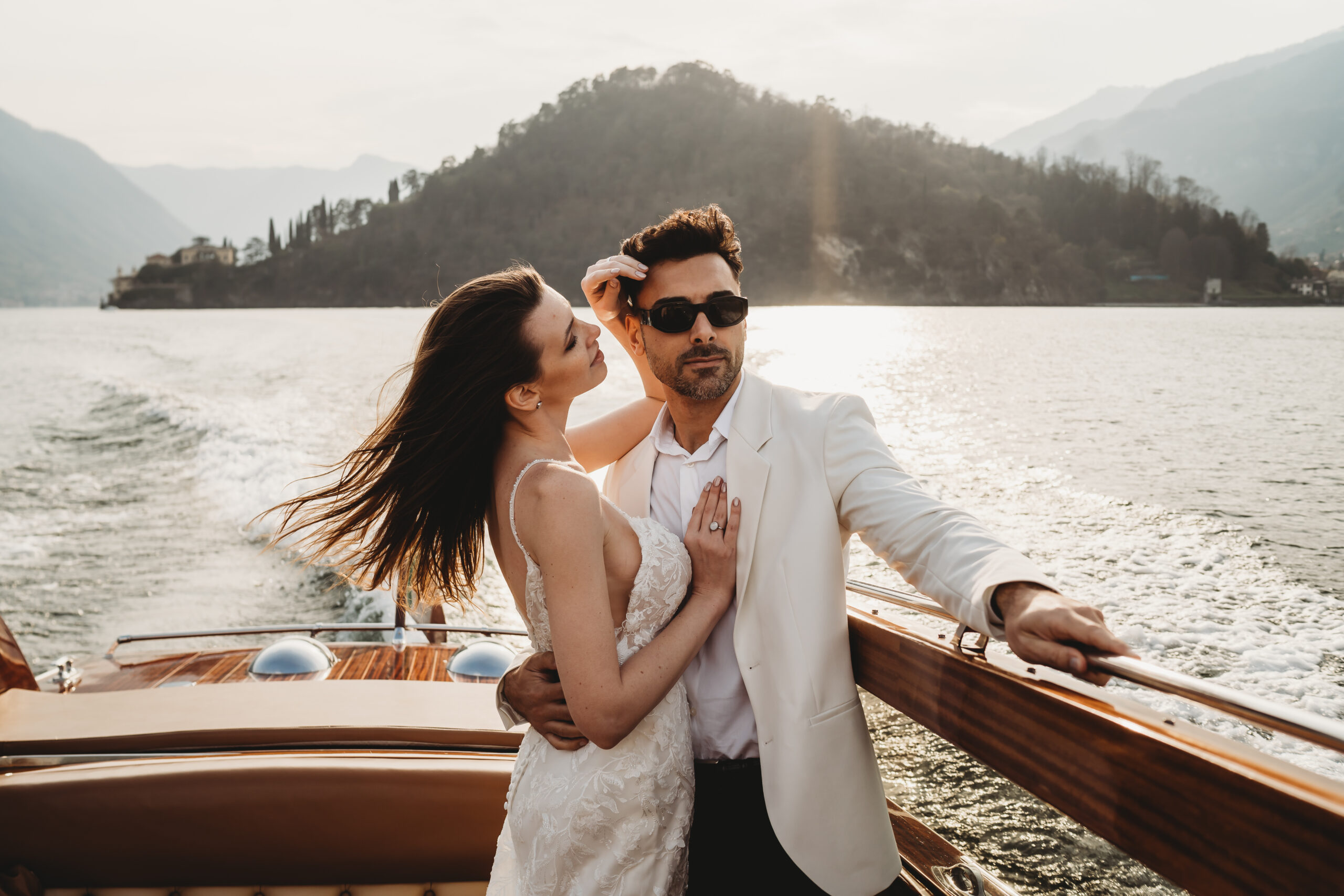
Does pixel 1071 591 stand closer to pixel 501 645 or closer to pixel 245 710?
pixel 501 645

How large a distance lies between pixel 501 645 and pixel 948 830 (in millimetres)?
2746

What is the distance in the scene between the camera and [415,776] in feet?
6.76

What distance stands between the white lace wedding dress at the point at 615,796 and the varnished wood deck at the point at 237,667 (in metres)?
1.78

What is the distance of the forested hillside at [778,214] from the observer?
68.2 metres

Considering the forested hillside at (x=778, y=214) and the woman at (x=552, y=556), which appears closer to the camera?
the woman at (x=552, y=556)

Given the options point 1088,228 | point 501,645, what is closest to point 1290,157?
point 1088,228

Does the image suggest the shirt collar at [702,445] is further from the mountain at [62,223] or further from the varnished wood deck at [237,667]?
the mountain at [62,223]

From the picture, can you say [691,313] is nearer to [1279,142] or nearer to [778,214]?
[778,214]

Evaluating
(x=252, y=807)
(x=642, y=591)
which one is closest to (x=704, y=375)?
(x=642, y=591)

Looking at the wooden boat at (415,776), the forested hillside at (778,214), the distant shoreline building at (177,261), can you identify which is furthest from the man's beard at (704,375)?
the distant shoreline building at (177,261)

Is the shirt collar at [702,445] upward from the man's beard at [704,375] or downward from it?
downward

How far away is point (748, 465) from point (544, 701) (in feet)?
2.07

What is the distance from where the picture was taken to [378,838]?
205 cm

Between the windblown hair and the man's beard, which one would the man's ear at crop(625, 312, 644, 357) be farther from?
the windblown hair
